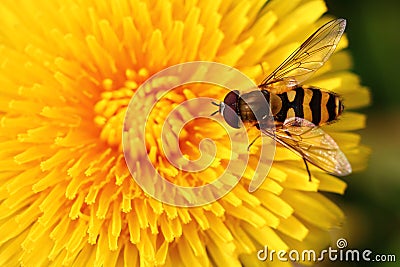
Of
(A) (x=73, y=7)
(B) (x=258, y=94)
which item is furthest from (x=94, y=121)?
(B) (x=258, y=94)

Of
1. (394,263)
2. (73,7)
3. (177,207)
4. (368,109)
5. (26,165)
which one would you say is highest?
(73,7)

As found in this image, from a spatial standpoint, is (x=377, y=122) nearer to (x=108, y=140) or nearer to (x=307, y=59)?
(x=307, y=59)

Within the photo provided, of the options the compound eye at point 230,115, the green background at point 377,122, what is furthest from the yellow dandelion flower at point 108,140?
the green background at point 377,122

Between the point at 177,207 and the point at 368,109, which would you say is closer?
the point at 177,207

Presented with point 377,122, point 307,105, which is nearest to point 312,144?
point 307,105

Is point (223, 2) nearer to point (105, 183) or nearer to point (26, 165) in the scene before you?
point (105, 183)

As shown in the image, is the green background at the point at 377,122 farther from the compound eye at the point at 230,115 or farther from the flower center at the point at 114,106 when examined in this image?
the flower center at the point at 114,106

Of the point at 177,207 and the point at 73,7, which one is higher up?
the point at 73,7

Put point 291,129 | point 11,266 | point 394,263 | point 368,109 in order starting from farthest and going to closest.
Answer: point 368,109 < point 394,263 < point 11,266 < point 291,129
